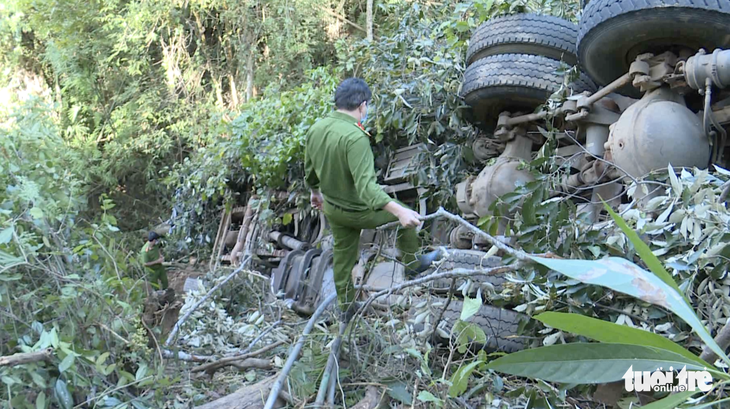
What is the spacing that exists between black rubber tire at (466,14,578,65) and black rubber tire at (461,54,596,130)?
58 millimetres

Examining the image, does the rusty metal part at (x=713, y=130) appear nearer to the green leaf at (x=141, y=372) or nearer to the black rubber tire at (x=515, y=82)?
the black rubber tire at (x=515, y=82)

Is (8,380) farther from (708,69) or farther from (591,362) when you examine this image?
(708,69)

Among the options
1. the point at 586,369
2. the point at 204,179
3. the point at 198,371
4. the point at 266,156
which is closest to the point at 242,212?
the point at 204,179

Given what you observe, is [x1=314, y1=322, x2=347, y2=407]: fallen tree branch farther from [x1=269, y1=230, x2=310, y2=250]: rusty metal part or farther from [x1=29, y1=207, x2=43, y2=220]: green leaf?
[x1=269, y1=230, x2=310, y2=250]: rusty metal part

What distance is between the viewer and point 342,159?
306cm

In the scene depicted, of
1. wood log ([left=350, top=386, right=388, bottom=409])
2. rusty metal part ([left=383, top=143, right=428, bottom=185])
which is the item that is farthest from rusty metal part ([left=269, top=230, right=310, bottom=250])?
wood log ([left=350, top=386, right=388, bottom=409])

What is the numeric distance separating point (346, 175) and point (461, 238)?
129cm

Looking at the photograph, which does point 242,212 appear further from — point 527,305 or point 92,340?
point 527,305

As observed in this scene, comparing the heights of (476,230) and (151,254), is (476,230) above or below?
above

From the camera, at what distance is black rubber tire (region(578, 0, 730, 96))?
2.55m

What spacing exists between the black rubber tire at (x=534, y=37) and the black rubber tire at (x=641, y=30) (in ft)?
1.84

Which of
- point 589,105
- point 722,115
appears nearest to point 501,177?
point 589,105

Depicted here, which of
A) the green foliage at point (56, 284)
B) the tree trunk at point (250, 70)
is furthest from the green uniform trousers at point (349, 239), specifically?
the tree trunk at point (250, 70)

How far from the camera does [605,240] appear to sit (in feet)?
8.00
